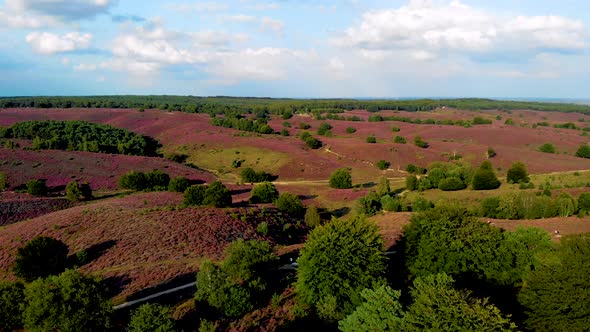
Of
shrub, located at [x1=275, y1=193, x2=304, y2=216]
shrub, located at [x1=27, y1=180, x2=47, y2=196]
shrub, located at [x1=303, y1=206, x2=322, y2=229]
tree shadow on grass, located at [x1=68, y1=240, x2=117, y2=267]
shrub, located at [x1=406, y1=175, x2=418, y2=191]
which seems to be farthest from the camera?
shrub, located at [x1=406, y1=175, x2=418, y2=191]

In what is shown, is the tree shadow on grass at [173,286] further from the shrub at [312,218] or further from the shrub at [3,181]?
the shrub at [3,181]

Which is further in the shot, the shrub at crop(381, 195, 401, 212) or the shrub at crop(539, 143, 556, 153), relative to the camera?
the shrub at crop(539, 143, 556, 153)

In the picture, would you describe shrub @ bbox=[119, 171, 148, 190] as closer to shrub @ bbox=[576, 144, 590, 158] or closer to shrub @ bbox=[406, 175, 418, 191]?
shrub @ bbox=[406, 175, 418, 191]

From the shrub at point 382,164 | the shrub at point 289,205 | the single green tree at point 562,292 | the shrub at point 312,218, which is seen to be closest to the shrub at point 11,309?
the single green tree at point 562,292

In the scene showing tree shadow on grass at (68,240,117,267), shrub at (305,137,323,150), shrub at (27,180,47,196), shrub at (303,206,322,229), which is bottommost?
shrub at (303,206,322,229)

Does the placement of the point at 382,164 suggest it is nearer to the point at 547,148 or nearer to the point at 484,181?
the point at 484,181

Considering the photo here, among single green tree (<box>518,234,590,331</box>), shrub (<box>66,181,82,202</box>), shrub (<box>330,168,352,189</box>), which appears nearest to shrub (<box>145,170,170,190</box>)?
shrub (<box>66,181,82,202</box>)

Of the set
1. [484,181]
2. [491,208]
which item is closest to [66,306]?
[491,208]
